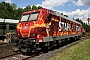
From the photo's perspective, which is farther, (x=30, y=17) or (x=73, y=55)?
(x=30, y=17)

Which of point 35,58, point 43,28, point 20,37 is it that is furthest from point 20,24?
point 35,58

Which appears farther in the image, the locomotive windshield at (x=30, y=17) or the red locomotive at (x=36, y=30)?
the locomotive windshield at (x=30, y=17)

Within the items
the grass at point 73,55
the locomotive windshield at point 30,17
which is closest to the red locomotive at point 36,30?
the locomotive windshield at point 30,17

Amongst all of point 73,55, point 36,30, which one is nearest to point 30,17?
point 36,30

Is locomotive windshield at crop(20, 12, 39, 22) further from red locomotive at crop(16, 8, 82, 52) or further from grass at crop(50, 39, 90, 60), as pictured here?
grass at crop(50, 39, 90, 60)

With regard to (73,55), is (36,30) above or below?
above

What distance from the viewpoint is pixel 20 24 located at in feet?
46.6

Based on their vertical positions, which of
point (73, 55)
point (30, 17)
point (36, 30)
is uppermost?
point (30, 17)

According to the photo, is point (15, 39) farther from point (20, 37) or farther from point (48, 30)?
point (48, 30)

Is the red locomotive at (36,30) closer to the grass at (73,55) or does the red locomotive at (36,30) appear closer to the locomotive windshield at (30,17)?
the locomotive windshield at (30,17)

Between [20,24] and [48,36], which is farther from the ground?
[20,24]

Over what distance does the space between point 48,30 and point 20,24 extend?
7.53 ft

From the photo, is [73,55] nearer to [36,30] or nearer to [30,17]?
[36,30]

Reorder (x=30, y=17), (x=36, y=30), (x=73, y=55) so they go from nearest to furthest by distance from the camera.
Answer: (x=73, y=55), (x=36, y=30), (x=30, y=17)
